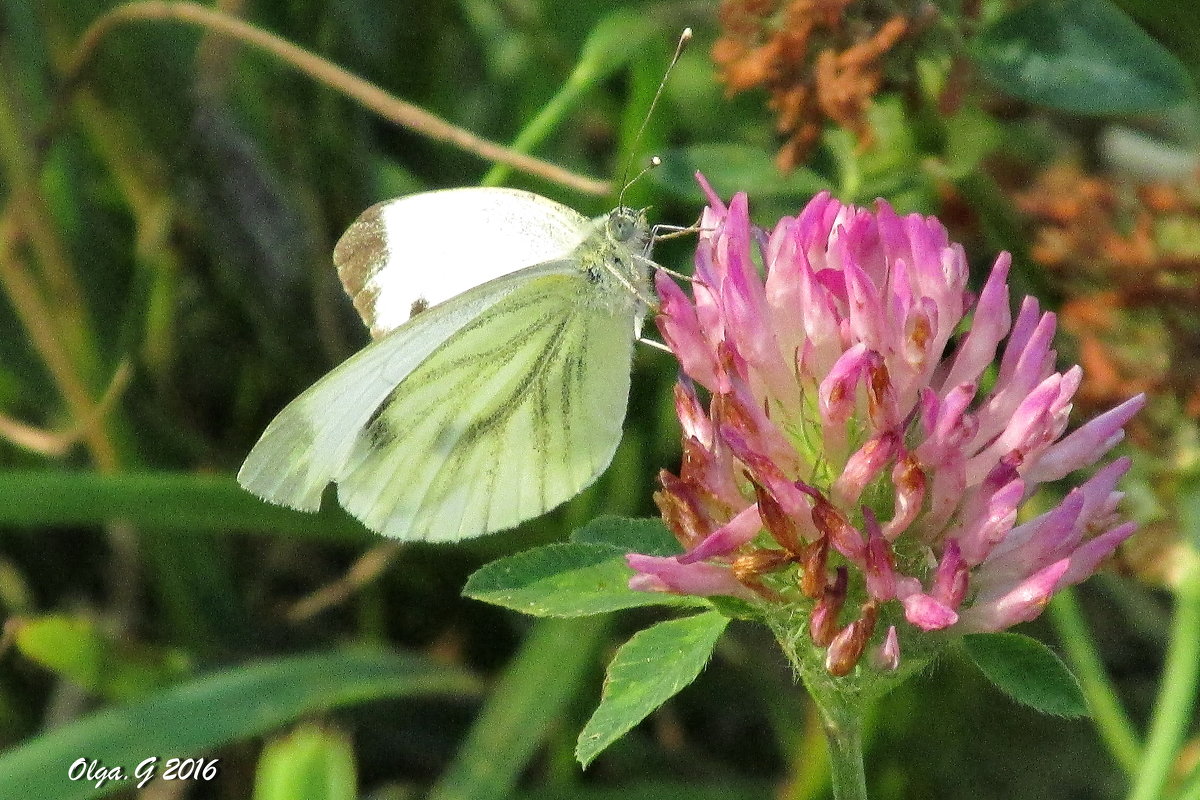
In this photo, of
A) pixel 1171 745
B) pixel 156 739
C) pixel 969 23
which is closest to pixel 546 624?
pixel 156 739

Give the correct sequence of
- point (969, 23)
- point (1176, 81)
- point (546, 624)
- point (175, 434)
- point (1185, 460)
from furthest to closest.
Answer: point (175, 434) < point (546, 624) < point (1185, 460) < point (969, 23) < point (1176, 81)

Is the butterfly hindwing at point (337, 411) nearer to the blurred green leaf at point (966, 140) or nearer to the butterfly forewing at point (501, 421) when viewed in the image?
the butterfly forewing at point (501, 421)

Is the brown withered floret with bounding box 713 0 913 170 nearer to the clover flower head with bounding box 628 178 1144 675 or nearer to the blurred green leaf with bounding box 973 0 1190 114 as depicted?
the blurred green leaf with bounding box 973 0 1190 114

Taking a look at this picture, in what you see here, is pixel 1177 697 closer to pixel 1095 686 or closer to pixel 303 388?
pixel 1095 686

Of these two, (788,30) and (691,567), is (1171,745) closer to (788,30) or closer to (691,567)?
(691,567)

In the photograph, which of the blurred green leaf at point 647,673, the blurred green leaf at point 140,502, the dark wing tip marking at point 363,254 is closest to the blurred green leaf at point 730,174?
the dark wing tip marking at point 363,254

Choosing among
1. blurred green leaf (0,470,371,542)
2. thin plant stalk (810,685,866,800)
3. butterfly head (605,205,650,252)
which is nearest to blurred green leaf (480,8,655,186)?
butterfly head (605,205,650,252)
